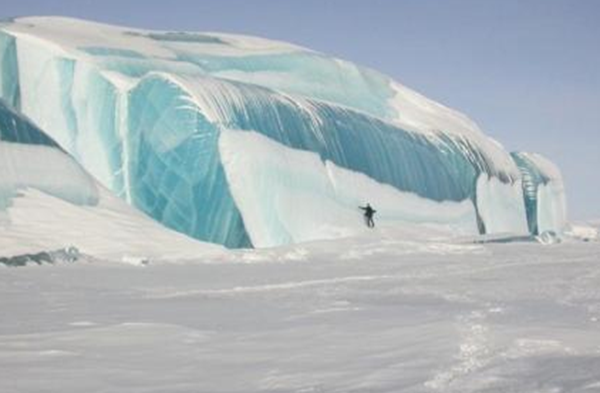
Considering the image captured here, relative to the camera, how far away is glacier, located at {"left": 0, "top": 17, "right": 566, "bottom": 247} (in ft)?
70.9

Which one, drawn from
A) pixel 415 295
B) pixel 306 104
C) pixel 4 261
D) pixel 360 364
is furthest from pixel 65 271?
pixel 306 104

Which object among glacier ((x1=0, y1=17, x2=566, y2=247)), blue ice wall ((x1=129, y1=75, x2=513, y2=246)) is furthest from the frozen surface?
blue ice wall ((x1=129, y1=75, x2=513, y2=246))

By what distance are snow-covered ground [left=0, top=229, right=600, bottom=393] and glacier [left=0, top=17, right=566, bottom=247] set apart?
10.9 metres

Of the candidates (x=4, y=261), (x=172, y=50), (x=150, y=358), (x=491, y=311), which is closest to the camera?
(x=150, y=358)

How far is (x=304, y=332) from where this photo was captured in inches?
199

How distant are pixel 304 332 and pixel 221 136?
16.6 m

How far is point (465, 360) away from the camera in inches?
147

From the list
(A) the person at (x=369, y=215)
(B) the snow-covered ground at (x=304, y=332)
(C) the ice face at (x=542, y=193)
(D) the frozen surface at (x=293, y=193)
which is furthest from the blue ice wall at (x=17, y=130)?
(C) the ice face at (x=542, y=193)

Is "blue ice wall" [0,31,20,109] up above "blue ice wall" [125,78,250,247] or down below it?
above

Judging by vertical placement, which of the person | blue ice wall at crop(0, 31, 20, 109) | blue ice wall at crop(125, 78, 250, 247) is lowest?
the person

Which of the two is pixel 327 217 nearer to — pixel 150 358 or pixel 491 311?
pixel 491 311

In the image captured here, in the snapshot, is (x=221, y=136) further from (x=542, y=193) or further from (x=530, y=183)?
(x=542, y=193)

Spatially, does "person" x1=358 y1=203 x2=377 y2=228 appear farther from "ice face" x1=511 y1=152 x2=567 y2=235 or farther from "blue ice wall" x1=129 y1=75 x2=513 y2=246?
"ice face" x1=511 y1=152 x2=567 y2=235

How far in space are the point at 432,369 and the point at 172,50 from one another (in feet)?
85.3
